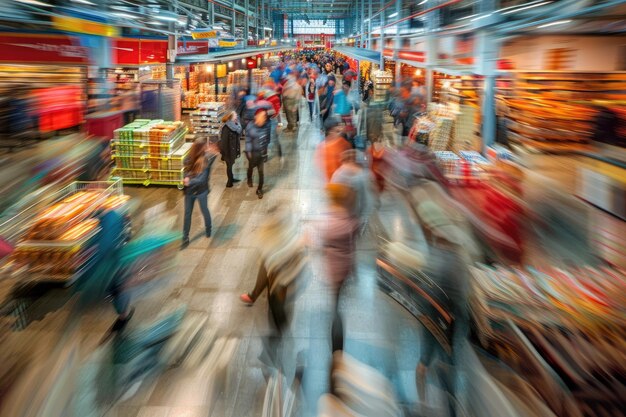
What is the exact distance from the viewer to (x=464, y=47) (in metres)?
8.52

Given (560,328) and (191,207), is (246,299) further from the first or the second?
(560,328)

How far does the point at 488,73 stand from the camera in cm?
750

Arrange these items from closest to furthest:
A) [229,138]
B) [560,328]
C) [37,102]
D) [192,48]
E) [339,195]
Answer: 1. [560,328]
2. [339,195]
3. [37,102]
4. [229,138]
5. [192,48]

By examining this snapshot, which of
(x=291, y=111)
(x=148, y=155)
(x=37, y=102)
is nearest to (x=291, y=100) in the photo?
(x=291, y=111)

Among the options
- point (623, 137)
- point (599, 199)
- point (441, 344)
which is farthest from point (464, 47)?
point (441, 344)

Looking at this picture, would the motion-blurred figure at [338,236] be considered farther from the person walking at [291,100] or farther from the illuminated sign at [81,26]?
the person walking at [291,100]

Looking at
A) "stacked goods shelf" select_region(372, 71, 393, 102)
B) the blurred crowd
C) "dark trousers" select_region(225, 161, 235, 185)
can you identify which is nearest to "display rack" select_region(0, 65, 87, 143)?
"dark trousers" select_region(225, 161, 235, 185)

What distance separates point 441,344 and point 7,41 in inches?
315

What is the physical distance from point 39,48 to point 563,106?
28.2 feet

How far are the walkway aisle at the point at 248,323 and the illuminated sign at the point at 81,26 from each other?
2.90 metres

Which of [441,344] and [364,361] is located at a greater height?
[441,344]

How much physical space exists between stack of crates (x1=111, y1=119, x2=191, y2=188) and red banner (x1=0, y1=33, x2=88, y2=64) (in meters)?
1.90

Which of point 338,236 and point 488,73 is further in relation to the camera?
point 488,73

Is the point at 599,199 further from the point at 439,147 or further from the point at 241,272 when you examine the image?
the point at 439,147
